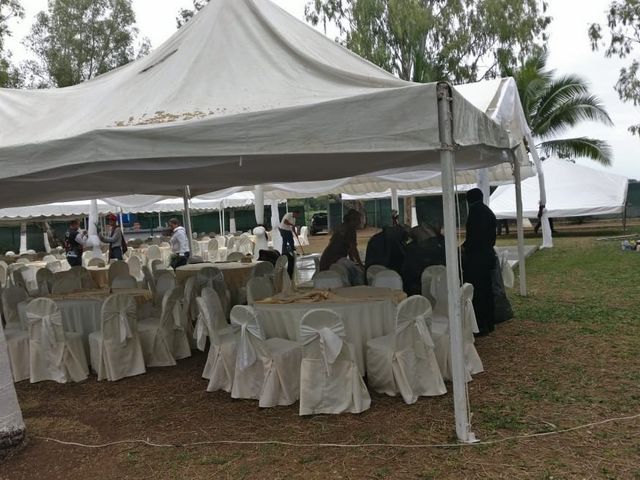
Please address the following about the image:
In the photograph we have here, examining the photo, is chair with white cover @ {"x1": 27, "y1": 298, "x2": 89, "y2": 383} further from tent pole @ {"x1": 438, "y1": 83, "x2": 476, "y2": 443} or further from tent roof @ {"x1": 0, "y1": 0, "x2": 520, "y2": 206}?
tent pole @ {"x1": 438, "y1": 83, "x2": 476, "y2": 443}

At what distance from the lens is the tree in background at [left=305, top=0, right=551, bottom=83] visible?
2194 cm

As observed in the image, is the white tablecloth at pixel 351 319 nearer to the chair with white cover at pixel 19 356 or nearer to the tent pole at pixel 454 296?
the tent pole at pixel 454 296

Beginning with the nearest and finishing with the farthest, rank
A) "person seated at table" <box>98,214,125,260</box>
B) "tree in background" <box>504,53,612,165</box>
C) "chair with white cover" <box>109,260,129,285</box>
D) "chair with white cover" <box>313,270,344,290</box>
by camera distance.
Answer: "chair with white cover" <box>313,270,344,290</box>, "chair with white cover" <box>109,260,129,285</box>, "person seated at table" <box>98,214,125,260</box>, "tree in background" <box>504,53,612,165</box>

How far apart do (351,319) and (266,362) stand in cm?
80

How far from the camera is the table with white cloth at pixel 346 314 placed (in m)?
4.98

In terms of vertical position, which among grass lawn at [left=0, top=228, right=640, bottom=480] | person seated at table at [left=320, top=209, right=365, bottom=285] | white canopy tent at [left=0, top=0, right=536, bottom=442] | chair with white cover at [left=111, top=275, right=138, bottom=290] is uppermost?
white canopy tent at [left=0, top=0, right=536, bottom=442]

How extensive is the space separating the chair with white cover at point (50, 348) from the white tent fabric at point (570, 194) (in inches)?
732

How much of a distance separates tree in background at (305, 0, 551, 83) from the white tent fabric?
4818 mm

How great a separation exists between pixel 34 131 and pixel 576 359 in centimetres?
527

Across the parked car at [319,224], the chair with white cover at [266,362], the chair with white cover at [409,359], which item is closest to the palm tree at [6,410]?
the chair with white cover at [266,362]

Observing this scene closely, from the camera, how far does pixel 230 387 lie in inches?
203

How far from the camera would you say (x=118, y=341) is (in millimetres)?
5812

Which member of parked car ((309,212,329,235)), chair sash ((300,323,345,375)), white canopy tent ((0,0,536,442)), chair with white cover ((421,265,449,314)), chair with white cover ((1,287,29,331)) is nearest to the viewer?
white canopy tent ((0,0,536,442))

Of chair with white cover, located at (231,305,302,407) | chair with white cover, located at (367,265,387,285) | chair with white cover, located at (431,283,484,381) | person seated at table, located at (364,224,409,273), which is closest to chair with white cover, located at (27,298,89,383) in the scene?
chair with white cover, located at (231,305,302,407)
